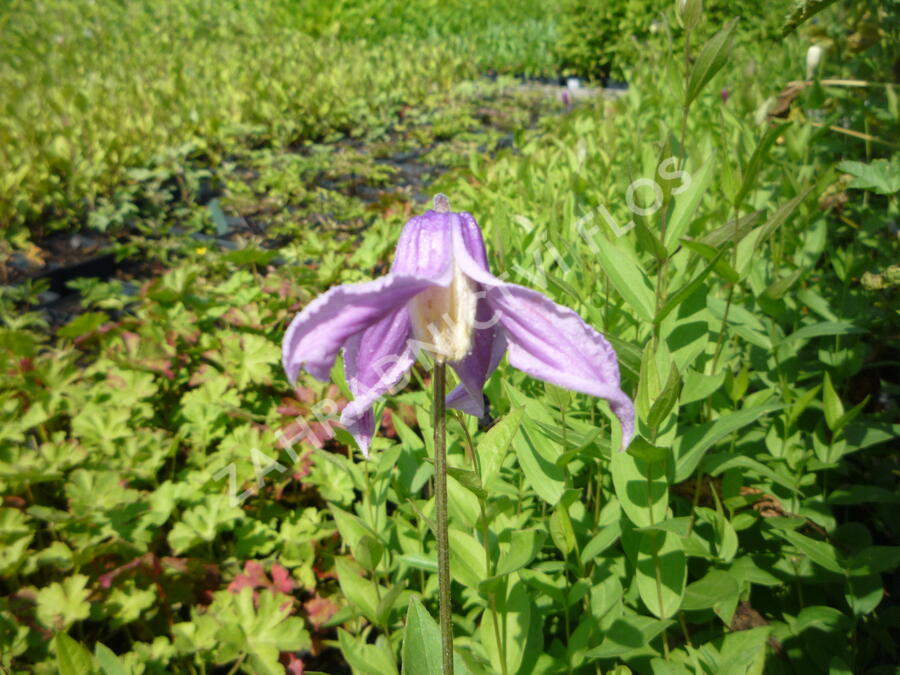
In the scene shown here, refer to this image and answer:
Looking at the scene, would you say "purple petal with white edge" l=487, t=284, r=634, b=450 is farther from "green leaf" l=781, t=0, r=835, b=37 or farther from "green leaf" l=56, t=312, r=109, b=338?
"green leaf" l=56, t=312, r=109, b=338

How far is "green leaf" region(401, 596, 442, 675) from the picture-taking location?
83cm

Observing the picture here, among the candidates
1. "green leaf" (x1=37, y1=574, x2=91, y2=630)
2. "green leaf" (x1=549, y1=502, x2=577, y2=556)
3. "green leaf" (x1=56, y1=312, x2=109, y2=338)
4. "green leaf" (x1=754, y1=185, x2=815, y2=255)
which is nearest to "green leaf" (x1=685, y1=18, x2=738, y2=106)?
"green leaf" (x1=754, y1=185, x2=815, y2=255)

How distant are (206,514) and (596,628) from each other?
1.05 m

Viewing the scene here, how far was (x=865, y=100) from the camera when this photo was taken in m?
2.37

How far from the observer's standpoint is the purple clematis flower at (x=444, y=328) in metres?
0.54

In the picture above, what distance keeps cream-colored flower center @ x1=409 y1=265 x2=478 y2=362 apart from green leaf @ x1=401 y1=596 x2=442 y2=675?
1.30ft

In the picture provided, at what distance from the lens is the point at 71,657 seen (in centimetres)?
99

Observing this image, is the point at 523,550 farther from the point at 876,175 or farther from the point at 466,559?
the point at 876,175

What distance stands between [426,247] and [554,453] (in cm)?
62

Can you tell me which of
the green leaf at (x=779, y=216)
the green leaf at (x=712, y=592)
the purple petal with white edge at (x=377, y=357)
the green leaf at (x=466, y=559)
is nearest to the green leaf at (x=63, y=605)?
the green leaf at (x=466, y=559)

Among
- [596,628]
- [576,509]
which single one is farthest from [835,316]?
[596,628]

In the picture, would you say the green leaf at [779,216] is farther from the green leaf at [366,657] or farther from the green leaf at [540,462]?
the green leaf at [366,657]

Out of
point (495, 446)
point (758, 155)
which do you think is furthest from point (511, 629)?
point (758, 155)

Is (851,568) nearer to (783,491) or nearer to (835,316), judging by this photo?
(783,491)
